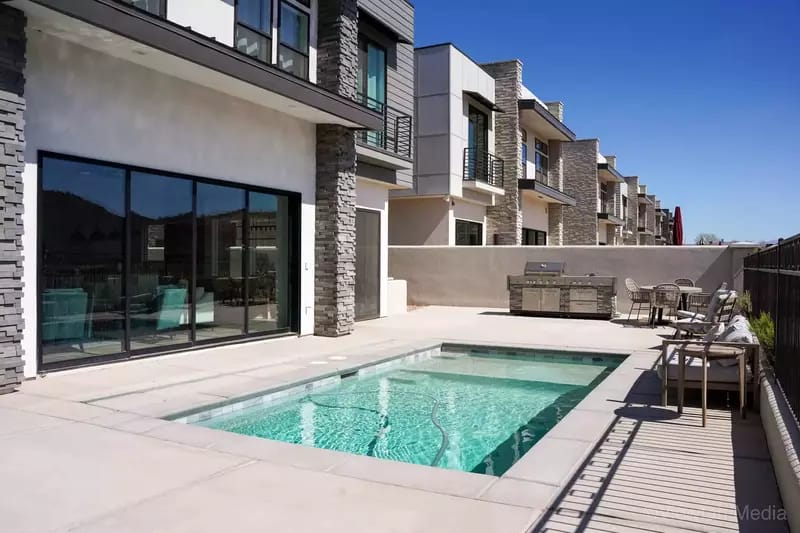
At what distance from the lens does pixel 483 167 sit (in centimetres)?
2144

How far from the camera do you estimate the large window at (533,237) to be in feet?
84.5

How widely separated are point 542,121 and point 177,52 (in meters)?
19.5

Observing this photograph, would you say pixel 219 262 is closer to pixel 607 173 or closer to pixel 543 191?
pixel 543 191

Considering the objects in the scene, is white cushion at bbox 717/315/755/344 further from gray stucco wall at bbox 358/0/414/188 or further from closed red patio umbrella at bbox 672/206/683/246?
closed red patio umbrella at bbox 672/206/683/246

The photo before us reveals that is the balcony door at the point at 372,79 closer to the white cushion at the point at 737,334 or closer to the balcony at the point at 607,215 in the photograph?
the white cushion at the point at 737,334

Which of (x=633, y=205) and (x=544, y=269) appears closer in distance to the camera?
(x=544, y=269)

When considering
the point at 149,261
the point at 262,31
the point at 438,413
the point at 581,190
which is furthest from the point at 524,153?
the point at 438,413

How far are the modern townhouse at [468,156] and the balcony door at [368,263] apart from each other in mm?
5219

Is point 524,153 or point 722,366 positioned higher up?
point 524,153

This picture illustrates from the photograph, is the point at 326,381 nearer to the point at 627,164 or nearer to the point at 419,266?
the point at 419,266

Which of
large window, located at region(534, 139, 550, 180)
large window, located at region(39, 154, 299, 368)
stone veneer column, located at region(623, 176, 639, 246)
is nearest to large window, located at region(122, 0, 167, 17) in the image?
large window, located at region(39, 154, 299, 368)

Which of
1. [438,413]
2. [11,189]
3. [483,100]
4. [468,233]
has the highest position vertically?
[483,100]

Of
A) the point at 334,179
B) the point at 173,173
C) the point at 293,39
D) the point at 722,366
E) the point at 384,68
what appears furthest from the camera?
the point at 384,68

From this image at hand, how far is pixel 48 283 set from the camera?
7.05m
